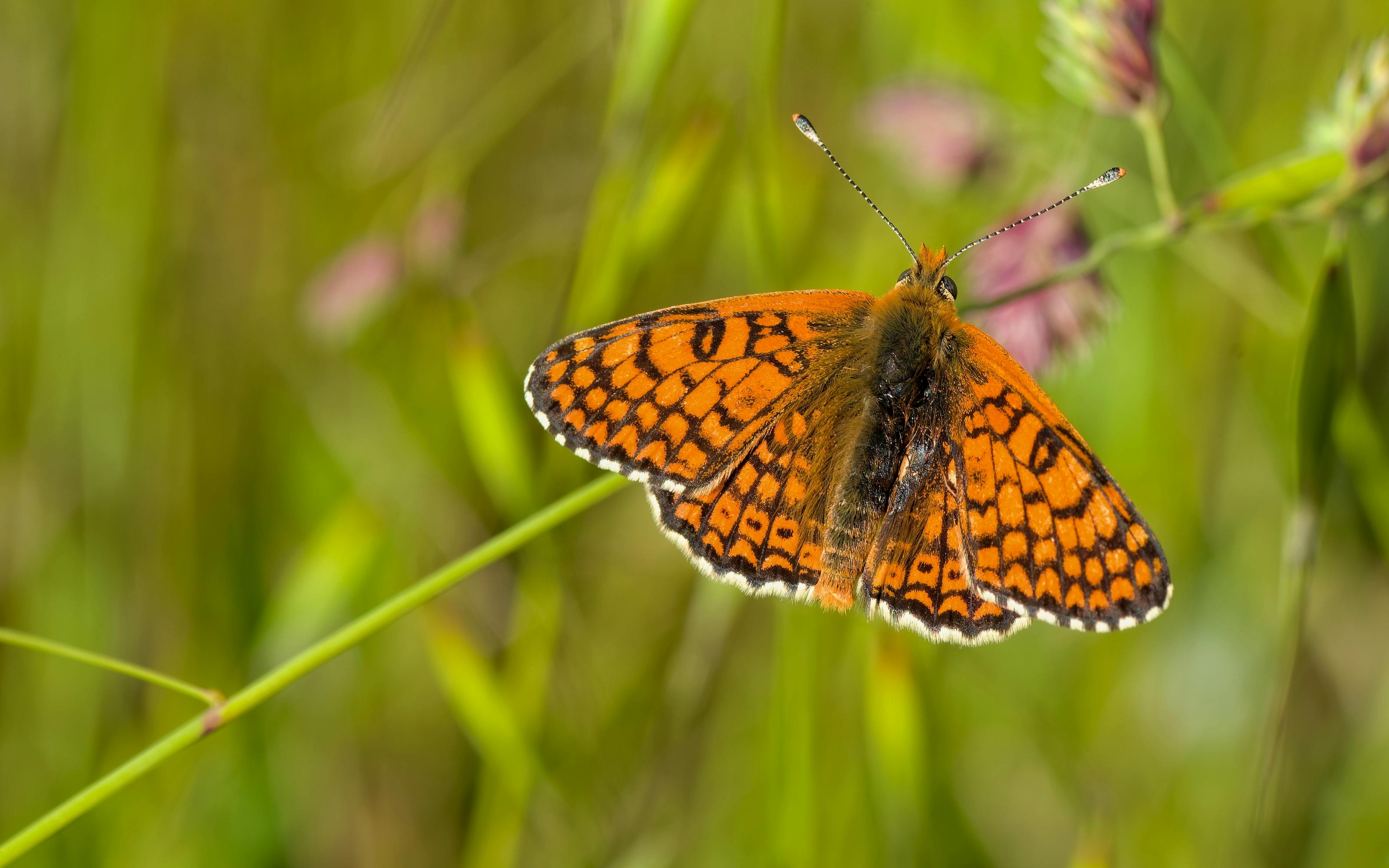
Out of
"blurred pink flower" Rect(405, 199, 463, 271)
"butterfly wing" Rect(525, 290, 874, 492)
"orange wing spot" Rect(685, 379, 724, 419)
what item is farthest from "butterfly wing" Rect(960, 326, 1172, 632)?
"blurred pink flower" Rect(405, 199, 463, 271)

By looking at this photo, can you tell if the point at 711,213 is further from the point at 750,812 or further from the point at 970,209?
the point at 750,812

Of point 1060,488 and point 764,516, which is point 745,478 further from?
point 1060,488

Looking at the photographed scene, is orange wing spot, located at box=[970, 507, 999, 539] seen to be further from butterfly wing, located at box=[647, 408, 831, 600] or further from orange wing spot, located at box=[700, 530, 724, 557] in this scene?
orange wing spot, located at box=[700, 530, 724, 557]

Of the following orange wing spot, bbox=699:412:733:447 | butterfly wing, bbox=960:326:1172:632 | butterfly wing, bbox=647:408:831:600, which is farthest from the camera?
orange wing spot, bbox=699:412:733:447

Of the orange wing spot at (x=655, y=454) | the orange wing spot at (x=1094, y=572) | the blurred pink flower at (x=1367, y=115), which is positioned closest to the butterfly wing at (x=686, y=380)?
the orange wing spot at (x=655, y=454)

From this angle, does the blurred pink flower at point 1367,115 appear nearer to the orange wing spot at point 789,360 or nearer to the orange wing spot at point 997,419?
the orange wing spot at point 997,419

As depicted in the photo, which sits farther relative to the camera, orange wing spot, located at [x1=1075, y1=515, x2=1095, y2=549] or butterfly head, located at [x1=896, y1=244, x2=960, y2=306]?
butterfly head, located at [x1=896, y1=244, x2=960, y2=306]
